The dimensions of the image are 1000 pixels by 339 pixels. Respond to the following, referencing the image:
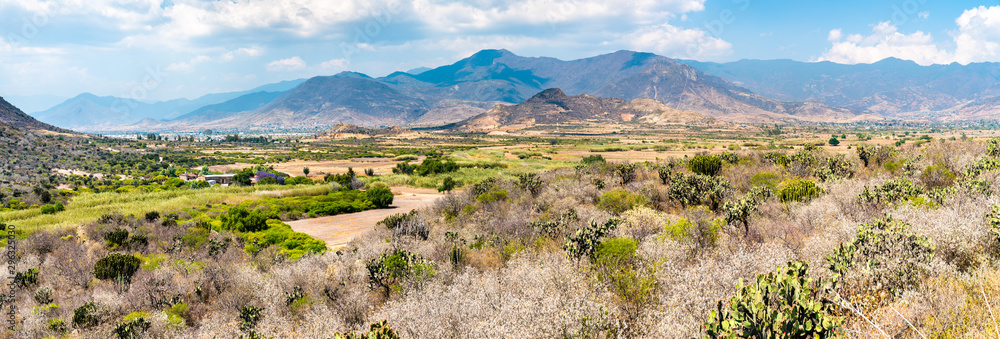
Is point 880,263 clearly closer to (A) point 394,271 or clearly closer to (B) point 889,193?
(B) point 889,193

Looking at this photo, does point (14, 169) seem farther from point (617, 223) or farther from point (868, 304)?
point (868, 304)

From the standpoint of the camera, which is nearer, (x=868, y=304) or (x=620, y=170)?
(x=868, y=304)

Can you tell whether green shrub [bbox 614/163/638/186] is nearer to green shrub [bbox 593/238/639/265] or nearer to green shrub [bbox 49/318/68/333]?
green shrub [bbox 593/238/639/265]

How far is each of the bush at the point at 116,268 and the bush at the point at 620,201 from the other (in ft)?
57.8

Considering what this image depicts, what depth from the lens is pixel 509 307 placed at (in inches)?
283

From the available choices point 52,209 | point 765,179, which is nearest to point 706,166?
point 765,179

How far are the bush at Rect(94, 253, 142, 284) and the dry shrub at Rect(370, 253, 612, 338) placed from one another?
1162 centimetres

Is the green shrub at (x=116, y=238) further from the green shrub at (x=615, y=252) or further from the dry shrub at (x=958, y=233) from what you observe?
the dry shrub at (x=958, y=233)

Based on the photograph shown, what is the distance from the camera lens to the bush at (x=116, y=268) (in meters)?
14.6

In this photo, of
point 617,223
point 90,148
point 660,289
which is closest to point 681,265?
point 660,289

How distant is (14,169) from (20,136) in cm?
4550

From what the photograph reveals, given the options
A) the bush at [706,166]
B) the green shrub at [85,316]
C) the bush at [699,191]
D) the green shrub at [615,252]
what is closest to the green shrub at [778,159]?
the bush at [706,166]

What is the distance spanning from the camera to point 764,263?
7547 mm

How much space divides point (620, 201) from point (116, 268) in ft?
62.7
